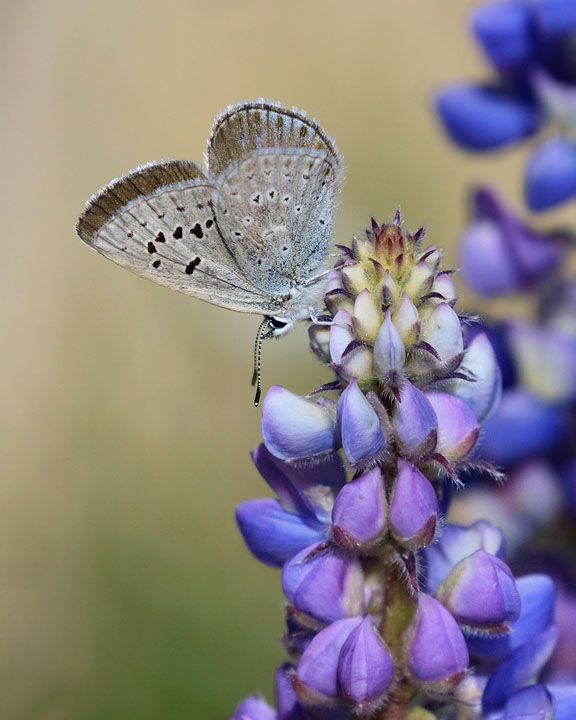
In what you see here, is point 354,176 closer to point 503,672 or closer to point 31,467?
point 31,467

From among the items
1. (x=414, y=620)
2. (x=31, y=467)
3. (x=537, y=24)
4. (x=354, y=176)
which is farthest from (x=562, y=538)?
(x=354, y=176)

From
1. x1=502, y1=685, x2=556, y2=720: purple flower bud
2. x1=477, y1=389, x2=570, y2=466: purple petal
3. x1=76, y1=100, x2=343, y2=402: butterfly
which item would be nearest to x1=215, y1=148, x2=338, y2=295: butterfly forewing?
x1=76, y1=100, x2=343, y2=402: butterfly

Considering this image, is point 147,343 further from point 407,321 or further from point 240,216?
point 407,321

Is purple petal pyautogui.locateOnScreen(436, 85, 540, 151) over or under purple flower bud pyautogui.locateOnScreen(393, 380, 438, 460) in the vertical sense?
over

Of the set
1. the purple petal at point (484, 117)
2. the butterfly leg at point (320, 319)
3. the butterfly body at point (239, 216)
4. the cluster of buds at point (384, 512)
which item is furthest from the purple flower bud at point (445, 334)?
the purple petal at point (484, 117)

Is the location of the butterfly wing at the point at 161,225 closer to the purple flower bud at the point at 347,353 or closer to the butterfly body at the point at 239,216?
the butterfly body at the point at 239,216

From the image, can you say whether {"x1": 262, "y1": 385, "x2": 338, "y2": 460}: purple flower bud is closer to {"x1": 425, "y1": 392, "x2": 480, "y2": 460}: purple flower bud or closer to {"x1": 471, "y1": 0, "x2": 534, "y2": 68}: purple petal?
{"x1": 425, "y1": 392, "x2": 480, "y2": 460}: purple flower bud
